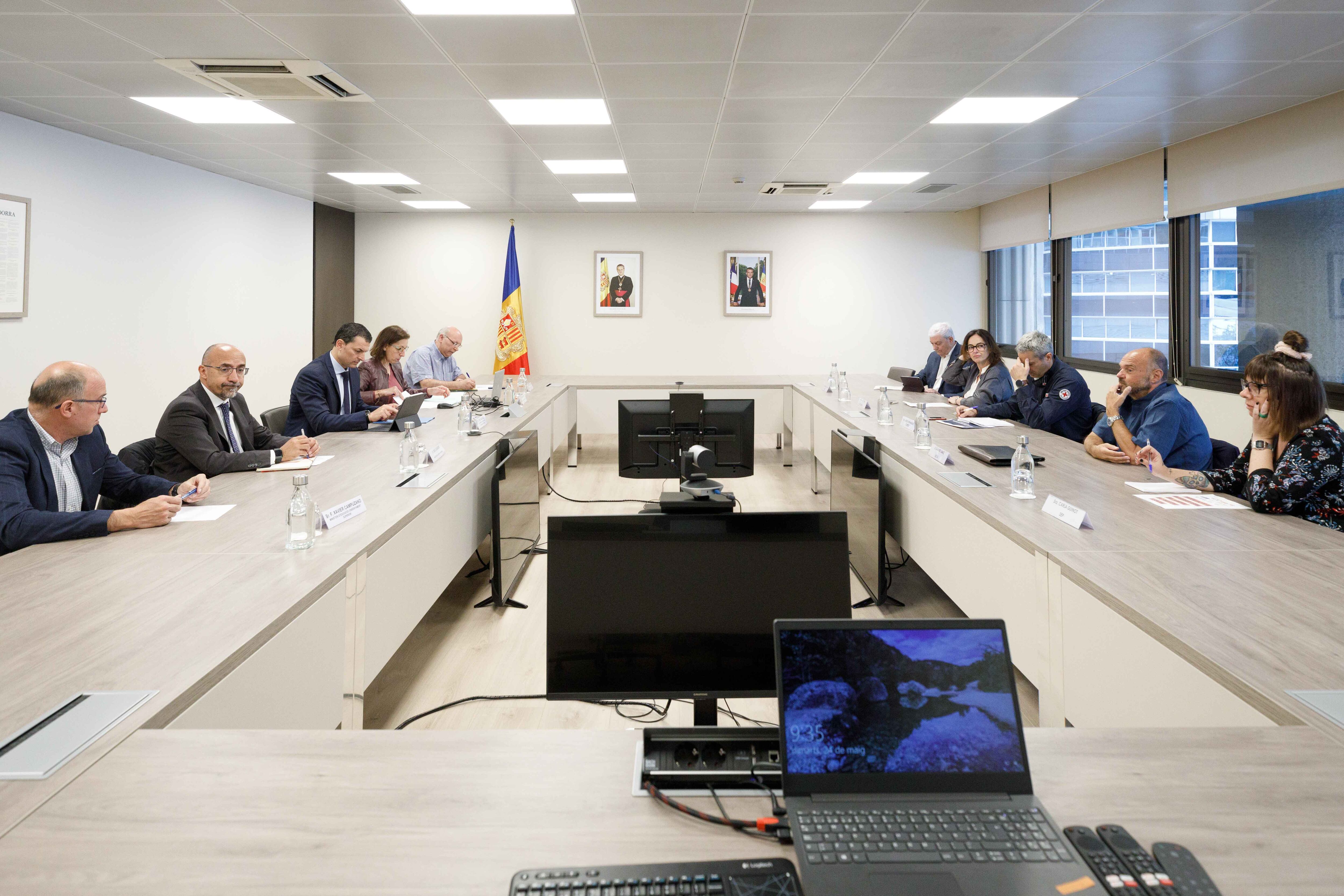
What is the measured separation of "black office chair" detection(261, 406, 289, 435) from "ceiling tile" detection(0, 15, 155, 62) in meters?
1.82

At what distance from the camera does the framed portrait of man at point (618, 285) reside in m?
9.46

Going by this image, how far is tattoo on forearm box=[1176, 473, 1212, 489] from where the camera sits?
2879 mm

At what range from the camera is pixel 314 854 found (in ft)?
3.07

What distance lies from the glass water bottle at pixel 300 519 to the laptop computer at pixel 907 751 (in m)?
1.60

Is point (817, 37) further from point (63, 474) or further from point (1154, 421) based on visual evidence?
point (63, 474)

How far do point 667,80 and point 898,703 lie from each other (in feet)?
11.9

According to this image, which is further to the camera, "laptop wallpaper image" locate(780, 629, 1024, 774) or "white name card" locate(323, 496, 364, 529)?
"white name card" locate(323, 496, 364, 529)

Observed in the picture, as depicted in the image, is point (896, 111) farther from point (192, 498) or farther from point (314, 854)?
point (314, 854)

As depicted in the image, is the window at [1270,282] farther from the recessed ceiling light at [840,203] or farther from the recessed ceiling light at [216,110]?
the recessed ceiling light at [216,110]

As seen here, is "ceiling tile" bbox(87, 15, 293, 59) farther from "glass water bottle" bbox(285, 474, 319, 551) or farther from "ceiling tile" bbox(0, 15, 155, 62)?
"glass water bottle" bbox(285, 474, 319, 551)

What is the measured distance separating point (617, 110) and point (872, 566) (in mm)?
2919

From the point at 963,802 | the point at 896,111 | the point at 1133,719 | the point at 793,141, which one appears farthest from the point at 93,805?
the point at 793,141

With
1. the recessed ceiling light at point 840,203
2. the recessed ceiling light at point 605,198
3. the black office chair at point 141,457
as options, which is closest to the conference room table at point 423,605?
the black office chair at point 141,457

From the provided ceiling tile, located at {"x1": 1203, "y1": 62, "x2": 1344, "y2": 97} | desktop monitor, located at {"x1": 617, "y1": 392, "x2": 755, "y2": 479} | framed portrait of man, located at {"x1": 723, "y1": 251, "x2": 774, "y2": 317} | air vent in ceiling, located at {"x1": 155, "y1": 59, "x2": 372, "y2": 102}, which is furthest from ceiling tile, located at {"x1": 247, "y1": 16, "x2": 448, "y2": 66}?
framed portrait of man, located at {"x1": 723, "y1": 251, "x2": 774, "y2": 317}
